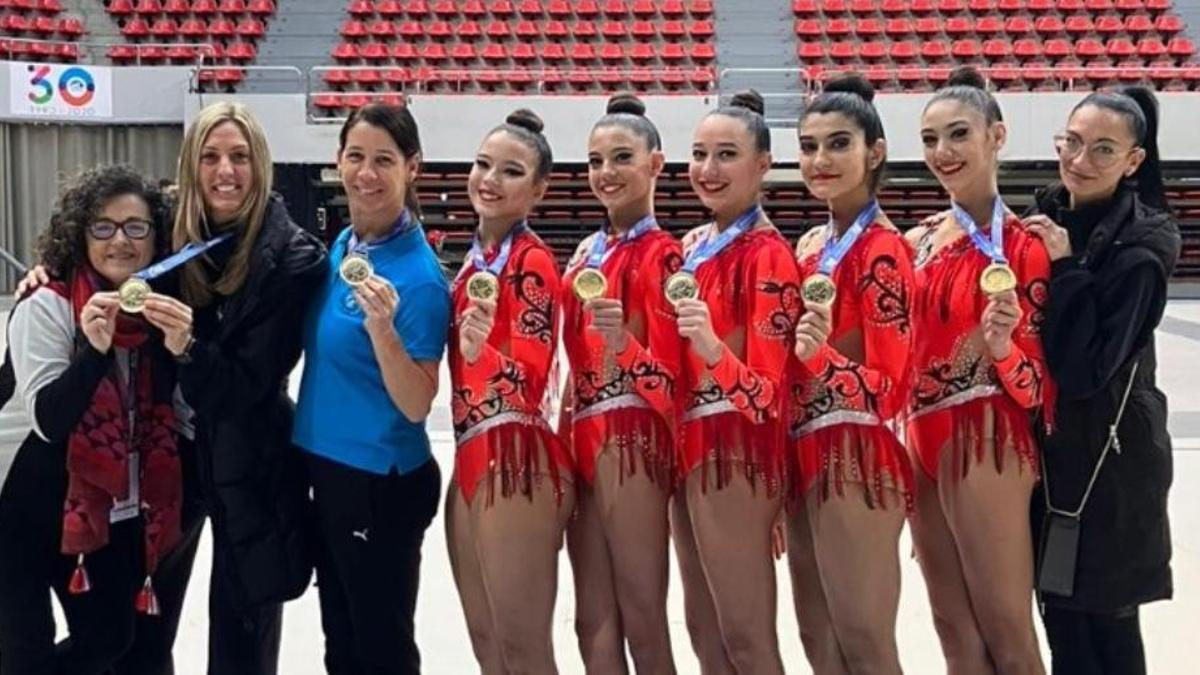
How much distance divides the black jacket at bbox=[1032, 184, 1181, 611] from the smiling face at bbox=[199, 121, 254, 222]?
6.00ft

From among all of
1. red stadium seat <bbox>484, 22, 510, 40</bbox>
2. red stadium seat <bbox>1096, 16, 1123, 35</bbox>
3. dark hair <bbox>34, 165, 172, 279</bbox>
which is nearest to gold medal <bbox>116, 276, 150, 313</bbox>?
dark hair <bbox>34, 165, 172, 279</bbox>

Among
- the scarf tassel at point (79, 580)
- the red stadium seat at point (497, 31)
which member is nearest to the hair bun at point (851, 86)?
the scarf tassel at point (79, 580)

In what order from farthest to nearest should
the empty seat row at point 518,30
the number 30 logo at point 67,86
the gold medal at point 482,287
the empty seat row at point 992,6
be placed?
the empty seat row at point 992,6, the empty seat row at point 518,30, the number 30 logo at point 67,86, the gold medal at point 482,287

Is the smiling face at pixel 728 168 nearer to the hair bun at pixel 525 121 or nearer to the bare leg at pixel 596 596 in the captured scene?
the hair bun at pixel 525 121

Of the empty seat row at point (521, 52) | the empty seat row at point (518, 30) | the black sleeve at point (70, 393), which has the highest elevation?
the empty seat row at point (518, 30)

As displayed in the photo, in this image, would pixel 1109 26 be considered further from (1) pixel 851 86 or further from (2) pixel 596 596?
(2) pixel 596 596

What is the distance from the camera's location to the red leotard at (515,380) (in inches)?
A: 103

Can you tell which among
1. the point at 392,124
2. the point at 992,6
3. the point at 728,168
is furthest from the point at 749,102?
the point at 992,6

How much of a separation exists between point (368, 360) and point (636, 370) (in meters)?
0.60

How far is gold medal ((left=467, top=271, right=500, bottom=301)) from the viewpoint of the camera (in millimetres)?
2516

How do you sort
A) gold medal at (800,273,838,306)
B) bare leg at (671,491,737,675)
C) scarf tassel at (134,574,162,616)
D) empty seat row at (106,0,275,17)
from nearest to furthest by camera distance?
gold medal at (800,273,838,306) < scarf tassel at (134,574,162,616) < bare leg at (671,491,737,675) < empty seat row at (106,0,275,17)

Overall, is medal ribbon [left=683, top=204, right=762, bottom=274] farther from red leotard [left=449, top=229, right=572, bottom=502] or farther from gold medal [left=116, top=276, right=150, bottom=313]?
gold medal [left=116, top=276, right=150, bottom=313]

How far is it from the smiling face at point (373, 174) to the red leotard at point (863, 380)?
0.99 metres

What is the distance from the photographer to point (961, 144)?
268 cm
